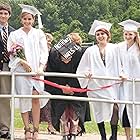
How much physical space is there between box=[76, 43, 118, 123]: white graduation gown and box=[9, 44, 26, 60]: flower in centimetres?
95

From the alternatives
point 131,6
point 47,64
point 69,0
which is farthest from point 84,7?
point 47,64

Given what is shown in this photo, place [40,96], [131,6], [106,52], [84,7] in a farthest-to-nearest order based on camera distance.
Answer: [84,7] < [131,6] < [106,52] < [40,96]

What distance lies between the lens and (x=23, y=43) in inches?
300

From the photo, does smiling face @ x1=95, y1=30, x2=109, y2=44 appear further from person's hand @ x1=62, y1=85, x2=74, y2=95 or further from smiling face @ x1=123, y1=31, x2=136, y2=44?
person's hand @ x1=62, y1=85, x2=74, y2=95

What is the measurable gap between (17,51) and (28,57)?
20 centimetres

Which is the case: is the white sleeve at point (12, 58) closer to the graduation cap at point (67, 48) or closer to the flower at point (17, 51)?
the flower at point (17, 51)

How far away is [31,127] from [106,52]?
1.73 m

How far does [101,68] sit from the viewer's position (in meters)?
7.68

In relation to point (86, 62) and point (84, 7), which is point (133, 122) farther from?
point (84, 7)

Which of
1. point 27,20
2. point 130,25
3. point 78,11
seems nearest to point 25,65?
point 27,20

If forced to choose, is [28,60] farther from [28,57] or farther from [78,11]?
[78,11]

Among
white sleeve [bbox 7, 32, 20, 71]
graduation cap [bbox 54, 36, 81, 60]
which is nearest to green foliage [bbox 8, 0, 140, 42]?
graduation cap [bbox 54, 36, 81, 60]

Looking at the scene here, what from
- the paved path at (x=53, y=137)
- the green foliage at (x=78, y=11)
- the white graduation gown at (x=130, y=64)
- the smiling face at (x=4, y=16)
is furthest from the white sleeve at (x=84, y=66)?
the green foliage at (x=78, y=11)

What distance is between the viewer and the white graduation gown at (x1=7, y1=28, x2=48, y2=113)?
7520 millimetres
